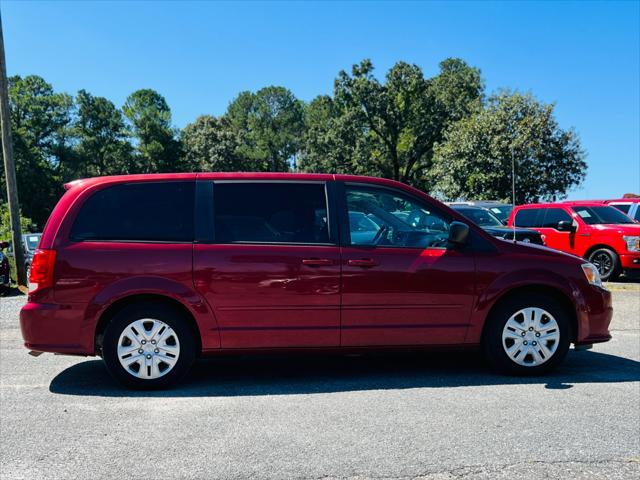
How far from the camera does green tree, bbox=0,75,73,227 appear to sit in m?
46.3

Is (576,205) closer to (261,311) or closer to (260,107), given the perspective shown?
(261,311)

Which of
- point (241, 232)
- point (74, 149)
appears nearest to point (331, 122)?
point (74, 149)

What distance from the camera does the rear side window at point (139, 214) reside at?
194 inches

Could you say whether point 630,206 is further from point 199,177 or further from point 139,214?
point 139,214

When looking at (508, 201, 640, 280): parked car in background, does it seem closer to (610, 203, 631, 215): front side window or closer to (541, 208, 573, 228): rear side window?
(541, 208, 573, 228): rear side window

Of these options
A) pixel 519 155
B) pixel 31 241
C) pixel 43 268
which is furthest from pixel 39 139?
pixel 43 268

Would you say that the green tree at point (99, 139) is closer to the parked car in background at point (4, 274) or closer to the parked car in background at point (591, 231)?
the parked car in background at point (4, 274)

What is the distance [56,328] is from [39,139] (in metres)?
55.6

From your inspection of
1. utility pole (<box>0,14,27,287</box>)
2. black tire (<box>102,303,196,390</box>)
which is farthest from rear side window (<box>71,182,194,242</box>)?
utility pole (<box>0,14,27,287</box>)

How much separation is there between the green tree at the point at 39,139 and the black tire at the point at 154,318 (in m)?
46.1

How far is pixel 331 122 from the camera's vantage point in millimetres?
49375

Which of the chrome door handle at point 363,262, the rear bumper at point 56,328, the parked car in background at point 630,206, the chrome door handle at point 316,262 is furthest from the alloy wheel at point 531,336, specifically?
the parked car in background at point 630,206

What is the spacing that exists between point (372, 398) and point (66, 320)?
8.56ft

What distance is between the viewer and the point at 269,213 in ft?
16.7
